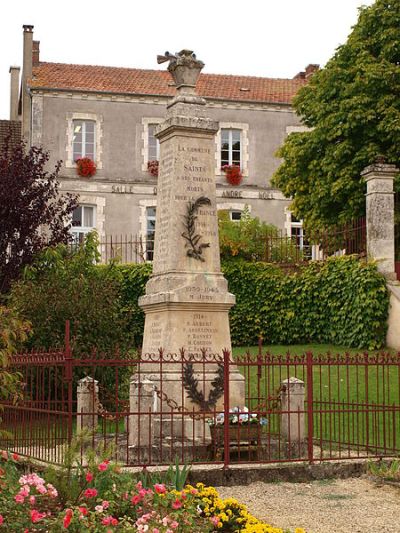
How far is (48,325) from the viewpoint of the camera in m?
14.3

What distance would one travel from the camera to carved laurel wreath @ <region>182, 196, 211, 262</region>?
1136 centimetres

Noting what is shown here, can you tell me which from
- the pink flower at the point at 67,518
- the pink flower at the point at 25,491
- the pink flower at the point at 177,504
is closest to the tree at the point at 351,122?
the pink flower at the point at 177,504

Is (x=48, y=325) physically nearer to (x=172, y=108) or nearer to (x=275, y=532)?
(x=172, y=108)

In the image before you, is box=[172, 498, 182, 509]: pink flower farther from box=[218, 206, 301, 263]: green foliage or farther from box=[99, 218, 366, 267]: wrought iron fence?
box=[218, 206, 301, 263]: green foliage

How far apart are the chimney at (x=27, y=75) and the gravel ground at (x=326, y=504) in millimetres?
23139

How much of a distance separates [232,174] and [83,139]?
504 cm

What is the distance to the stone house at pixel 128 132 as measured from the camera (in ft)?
97.9

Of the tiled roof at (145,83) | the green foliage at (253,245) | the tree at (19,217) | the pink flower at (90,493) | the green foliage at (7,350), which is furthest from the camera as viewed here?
the tiled roof at (145,83)

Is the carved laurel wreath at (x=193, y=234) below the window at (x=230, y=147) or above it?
below

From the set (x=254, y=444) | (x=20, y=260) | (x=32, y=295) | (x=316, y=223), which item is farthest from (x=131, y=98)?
(x=254, y=444)

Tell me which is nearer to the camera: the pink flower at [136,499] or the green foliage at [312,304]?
the pink flower at [136,499]

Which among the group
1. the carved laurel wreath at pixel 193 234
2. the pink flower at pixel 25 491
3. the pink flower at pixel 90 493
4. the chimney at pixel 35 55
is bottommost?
the pink flower at pixel 90 493

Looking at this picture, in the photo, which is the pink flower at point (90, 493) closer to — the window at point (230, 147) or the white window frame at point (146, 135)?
the white window frame at point (146, 135)

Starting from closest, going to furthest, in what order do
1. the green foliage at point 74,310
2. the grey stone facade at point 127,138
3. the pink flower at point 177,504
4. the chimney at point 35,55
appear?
the pink flower at point 177,504 → the green foliage at point 74,310 → the grey stone facade at point 127,138 → the chimney at point 35,55
